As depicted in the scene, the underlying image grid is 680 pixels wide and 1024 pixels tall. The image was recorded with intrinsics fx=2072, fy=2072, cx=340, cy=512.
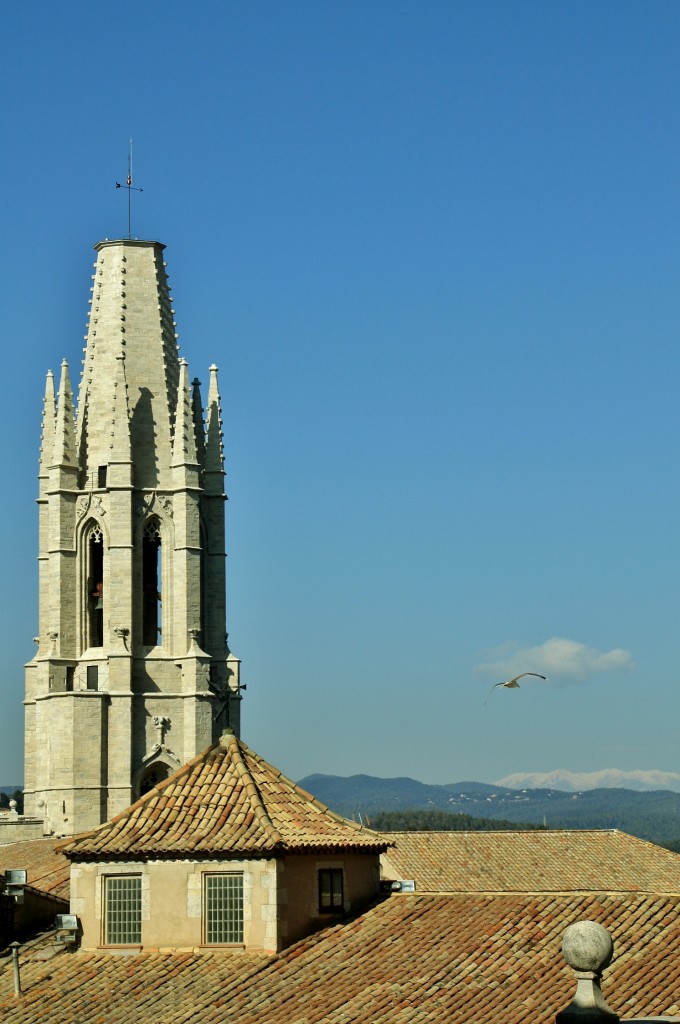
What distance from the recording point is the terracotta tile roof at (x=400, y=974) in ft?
103

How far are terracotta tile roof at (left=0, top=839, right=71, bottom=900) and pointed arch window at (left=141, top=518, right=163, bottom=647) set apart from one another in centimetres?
892

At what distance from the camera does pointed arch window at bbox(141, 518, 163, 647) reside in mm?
74000

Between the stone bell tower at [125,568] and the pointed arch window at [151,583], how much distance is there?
5 centimetres

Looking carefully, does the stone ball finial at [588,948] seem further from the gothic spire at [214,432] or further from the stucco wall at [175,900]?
the gothic spire at [214,432]

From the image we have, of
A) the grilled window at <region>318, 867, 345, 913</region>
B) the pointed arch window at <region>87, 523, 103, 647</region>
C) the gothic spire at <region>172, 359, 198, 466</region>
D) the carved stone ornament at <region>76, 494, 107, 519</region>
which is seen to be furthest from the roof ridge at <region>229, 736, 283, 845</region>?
the gothic spire at <region>172, 359, 198, 466</region>

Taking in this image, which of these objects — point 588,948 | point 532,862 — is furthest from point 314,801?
point 532,862

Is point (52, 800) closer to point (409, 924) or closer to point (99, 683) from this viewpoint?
point (99, 683)

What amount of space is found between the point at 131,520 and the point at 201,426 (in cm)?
557

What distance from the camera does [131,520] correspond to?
73.0 metres

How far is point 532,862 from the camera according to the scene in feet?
232

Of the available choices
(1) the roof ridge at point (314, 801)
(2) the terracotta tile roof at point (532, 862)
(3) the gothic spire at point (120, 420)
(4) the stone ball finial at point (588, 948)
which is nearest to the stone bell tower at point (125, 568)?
(3) the gothic spire at point (120, 420)

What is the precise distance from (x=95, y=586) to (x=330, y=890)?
3879cm

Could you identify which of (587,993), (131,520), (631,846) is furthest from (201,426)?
(587,993)

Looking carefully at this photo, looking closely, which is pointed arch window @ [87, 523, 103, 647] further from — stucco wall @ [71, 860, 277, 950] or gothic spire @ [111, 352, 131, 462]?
stucco wall @ [71, 860, 277, 950]
